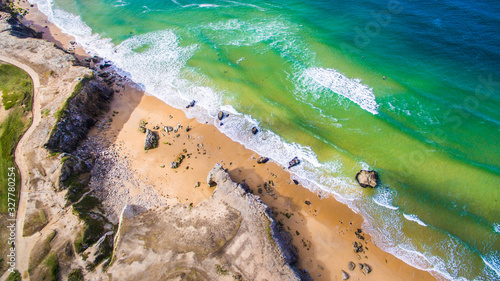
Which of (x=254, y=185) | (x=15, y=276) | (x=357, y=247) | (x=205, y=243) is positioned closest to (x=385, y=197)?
(x=357, y=247)

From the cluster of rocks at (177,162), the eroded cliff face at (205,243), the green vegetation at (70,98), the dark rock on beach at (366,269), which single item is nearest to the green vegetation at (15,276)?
the eroded cliff face at (205,243)

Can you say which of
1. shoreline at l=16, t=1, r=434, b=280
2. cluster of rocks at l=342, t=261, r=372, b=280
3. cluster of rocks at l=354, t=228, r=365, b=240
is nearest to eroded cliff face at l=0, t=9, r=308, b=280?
shoreline at l=16, t=1, r=434, b=280

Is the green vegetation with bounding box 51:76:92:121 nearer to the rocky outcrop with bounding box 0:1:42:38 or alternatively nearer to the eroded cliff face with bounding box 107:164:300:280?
the eroded cliff face with bounding box 107:164:300:280

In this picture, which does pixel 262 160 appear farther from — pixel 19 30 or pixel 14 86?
pixel 19 30

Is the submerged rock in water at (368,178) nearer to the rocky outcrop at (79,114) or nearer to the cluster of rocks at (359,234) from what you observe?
the cluster of rocks at (359,234)

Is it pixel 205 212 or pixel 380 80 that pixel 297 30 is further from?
pixel 205 212

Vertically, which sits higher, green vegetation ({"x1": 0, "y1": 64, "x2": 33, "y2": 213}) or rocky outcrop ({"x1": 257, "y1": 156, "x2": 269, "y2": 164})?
green vegetation ({"x1": 0, "y1": 64, "x2": 33, "y2": 213})

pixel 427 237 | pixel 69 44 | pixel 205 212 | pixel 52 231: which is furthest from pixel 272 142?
pixel 69 44
